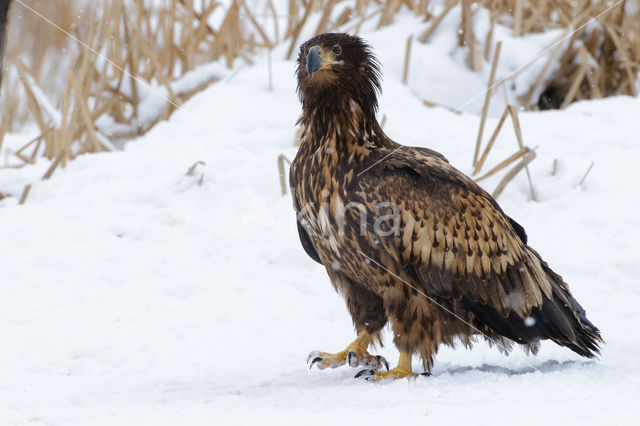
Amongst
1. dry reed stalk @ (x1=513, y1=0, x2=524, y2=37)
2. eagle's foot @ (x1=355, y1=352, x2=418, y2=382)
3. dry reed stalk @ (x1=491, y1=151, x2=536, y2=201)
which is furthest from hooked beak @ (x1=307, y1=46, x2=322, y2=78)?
dry reed stalk @ (x1=513, y1=0, x2=524, y2=37)

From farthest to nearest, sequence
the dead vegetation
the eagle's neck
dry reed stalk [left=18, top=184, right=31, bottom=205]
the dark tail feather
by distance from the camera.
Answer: the dead vegetation → dry reed stalk [left=18, top=184, right=31, bottom=205] → the eagle's neck → the dark tail feather

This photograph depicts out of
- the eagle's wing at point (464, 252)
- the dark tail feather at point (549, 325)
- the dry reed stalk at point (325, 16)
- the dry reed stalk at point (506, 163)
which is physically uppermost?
the dry reed stalk at point (325, 16)

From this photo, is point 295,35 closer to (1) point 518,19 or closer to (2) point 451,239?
(1) point 518,19

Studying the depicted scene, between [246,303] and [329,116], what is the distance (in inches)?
48.6

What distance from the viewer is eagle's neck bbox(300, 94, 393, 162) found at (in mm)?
3410

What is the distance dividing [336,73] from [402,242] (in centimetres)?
87

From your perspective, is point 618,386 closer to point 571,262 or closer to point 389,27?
point 571,262

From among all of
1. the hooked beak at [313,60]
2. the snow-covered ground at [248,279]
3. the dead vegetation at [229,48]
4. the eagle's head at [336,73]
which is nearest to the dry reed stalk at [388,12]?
the dead vegetation at [229,48]

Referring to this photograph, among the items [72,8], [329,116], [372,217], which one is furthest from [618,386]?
[72,8]

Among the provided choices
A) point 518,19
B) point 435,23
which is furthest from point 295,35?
point 518,19

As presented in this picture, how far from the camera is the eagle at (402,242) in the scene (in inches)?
125

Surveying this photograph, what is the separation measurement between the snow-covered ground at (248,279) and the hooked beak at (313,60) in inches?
52.5

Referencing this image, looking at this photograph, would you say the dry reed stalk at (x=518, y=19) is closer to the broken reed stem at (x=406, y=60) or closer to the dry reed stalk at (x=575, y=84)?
the dry reed stalk at (x=575, y=84)

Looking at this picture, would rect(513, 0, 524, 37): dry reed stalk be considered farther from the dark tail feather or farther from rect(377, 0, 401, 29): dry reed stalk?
the dark tail feather
